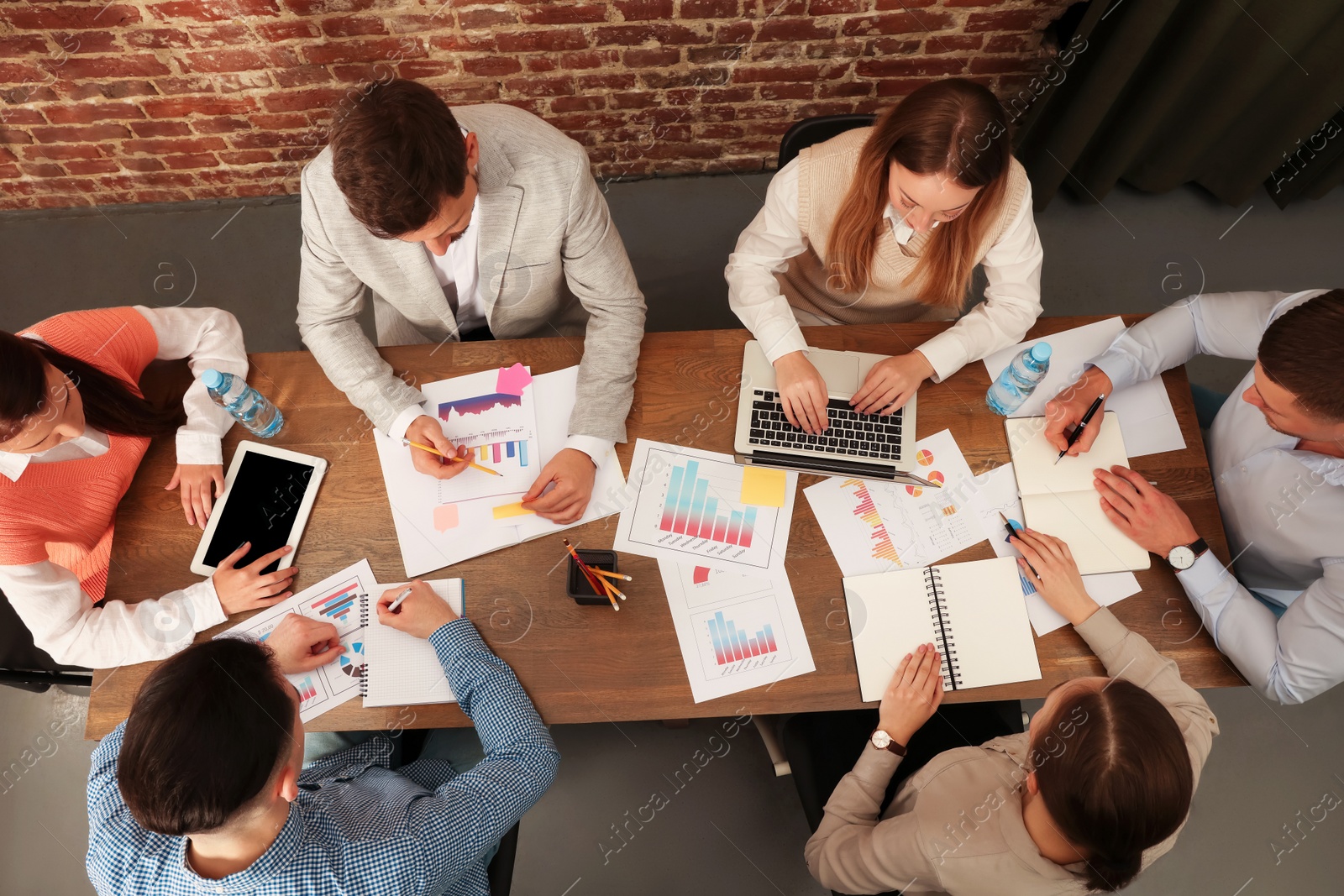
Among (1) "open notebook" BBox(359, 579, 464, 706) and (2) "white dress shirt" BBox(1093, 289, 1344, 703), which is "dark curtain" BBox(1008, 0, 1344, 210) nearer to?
(2) "white dress shirt" BBox(1093, 289, 1344, 703)

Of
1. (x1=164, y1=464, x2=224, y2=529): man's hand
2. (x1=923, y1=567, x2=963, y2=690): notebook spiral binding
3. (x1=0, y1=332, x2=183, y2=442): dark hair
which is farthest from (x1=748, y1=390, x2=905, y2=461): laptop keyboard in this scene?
(x1=0, y1=332, x2=183, y2=442): dark hair

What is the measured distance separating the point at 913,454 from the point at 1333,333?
0.69 m

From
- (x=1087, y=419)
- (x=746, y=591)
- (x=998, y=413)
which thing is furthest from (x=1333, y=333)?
(x=746, y=591)

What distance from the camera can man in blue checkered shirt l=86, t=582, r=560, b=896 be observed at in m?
1.08

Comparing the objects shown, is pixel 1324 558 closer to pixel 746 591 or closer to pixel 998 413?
pixel 998 413

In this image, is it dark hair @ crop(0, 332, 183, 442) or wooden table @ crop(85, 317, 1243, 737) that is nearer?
dark hair @ crop(0, 332, 183, 442)

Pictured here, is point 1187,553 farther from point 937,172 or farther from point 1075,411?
point 937,172

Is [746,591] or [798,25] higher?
[798,25]

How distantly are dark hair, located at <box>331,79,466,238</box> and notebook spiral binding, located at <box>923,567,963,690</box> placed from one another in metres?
1.12

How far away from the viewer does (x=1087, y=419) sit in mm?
1495

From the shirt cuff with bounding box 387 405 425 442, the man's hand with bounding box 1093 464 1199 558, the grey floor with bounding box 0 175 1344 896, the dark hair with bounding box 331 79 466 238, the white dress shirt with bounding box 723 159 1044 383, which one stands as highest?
the dark hair with bounding box 331 79 466 238

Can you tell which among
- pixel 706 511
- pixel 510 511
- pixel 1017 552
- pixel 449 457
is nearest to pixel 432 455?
pixel 449 457

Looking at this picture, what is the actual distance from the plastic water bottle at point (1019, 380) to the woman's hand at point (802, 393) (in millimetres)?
350

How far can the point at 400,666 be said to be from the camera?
1.40m
